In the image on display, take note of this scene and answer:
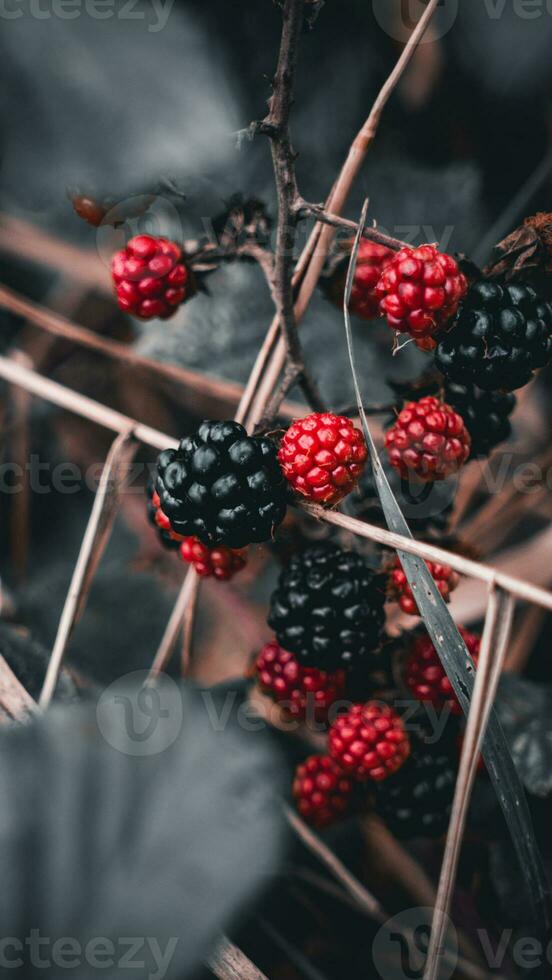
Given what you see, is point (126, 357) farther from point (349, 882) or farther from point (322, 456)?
point (349, 882)

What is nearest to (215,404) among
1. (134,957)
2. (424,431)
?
(424,431)

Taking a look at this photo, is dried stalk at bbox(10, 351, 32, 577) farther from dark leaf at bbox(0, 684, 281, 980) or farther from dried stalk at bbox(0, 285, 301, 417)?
dark leaf at bbox(0, 684, 281, 980)

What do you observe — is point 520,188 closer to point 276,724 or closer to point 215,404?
point 215,404

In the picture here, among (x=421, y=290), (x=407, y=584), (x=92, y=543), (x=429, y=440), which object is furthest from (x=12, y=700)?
(x=421, y=290)

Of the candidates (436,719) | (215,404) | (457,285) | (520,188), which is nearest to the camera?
(457,285)

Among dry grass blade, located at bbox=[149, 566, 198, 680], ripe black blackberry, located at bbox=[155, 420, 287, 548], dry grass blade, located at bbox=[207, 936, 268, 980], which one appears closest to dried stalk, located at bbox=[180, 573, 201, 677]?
dry grass blade, located at bbox=[149, 566, 198, 680]
